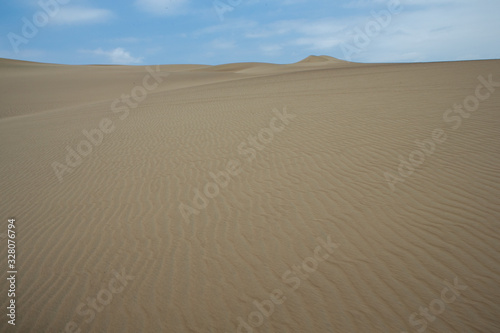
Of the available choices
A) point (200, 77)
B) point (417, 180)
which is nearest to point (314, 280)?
point (417, 180)

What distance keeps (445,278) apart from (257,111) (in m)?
9.94

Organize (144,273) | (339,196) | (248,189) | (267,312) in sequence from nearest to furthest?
(267,312)
(144,273)
(339,196)
(248,189)

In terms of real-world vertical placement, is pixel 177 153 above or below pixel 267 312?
above

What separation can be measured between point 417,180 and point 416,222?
141 centimetres

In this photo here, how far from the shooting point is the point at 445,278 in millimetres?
3473

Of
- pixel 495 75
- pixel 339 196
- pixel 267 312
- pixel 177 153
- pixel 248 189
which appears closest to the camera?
pixel 267 312

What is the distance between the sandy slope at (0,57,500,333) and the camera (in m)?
3.35

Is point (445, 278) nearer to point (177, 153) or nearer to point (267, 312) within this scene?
point (267, 312)

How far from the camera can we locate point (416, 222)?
445 cm

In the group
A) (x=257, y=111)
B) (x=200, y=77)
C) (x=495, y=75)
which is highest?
(x=200, y=77)

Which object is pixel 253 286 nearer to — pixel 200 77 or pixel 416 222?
pixel 416 222

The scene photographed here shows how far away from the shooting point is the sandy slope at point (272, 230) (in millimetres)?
3348

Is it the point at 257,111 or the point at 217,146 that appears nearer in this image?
the point at 217,146

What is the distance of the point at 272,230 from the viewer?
15.2 feet
